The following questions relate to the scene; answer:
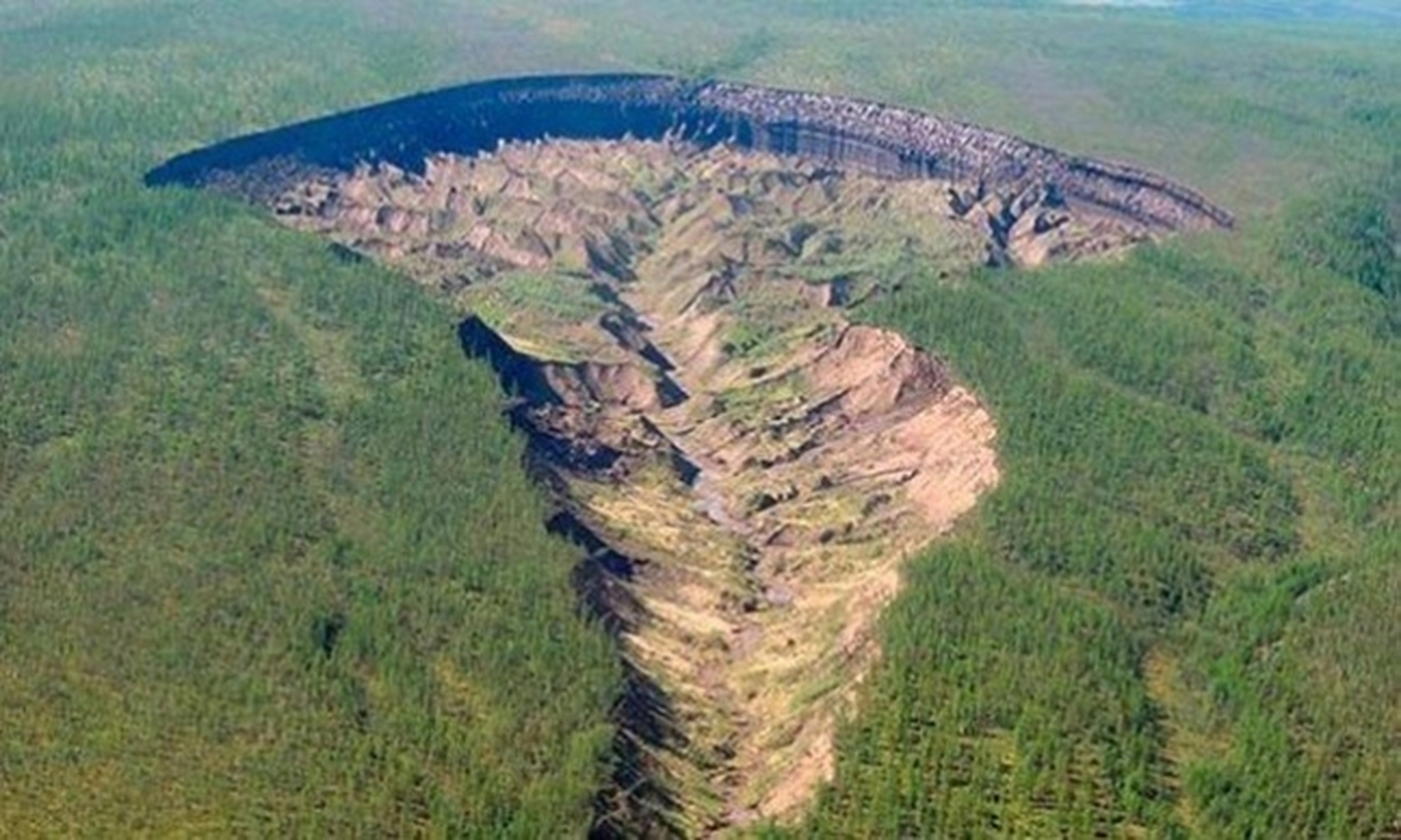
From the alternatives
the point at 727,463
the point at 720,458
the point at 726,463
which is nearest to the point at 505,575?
the point at 727,463

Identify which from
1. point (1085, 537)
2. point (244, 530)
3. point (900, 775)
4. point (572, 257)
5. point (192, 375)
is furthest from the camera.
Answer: point (572, 257)

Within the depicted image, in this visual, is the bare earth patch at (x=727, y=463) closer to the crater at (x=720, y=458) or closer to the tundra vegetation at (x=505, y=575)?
the crater at (x=720, y=458)

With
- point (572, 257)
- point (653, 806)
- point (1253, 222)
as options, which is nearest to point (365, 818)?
point (653, 806)

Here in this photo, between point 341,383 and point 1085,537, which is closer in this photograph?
point 1085,537

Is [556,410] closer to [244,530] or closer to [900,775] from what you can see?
[244,530]

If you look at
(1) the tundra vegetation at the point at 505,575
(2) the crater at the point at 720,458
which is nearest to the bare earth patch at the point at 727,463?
(2) the crater at the point at 720,458

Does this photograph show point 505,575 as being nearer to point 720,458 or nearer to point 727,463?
point 727,463

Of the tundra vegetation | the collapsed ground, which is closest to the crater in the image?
the collapsed ground
